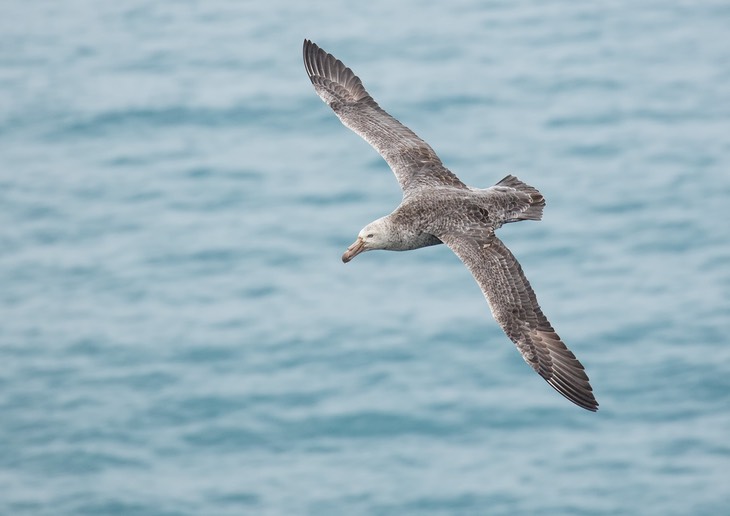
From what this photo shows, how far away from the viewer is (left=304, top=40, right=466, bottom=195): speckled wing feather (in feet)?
69.9

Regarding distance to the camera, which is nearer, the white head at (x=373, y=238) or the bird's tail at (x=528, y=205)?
the white head at (x=373, y=238)

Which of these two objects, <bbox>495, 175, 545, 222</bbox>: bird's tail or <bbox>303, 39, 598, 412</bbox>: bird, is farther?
<bbox>495, 175, 545, 222</bbox>: bird's tail

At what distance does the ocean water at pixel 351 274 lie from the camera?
36.0 metres

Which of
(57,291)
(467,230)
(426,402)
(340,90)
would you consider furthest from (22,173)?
(467,230)

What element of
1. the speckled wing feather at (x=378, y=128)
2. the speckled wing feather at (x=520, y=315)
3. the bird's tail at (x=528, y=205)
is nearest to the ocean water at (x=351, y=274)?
the speckled wing feather at (x=378, y=128)

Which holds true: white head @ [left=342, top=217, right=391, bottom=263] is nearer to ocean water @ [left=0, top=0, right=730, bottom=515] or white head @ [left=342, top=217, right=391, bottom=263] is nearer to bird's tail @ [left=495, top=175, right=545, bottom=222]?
bird's tail @ [left=495, top=175, right=545, bottom=222]

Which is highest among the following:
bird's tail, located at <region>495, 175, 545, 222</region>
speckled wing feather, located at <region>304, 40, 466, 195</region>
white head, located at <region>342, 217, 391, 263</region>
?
speckled wing feather, located at <region>304, 40, 466, 195</region>

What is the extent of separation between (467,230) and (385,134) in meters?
3.09

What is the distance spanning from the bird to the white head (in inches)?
0.5

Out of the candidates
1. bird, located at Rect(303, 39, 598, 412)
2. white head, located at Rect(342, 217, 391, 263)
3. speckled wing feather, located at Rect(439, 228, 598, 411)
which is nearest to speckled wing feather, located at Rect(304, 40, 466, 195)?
bird, located at Rect(303, 39, 598, 412)

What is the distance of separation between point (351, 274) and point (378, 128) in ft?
60.5

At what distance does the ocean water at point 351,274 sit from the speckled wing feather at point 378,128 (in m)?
14.5

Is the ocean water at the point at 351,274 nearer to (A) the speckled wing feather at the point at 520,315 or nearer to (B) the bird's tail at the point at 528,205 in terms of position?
(B) the bird's tail at the point at 528,205

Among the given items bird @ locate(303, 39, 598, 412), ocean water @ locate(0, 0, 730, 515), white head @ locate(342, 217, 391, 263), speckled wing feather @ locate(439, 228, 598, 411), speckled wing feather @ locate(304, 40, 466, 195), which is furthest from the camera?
ocean water @ locate(0, 0, 730, 515)
